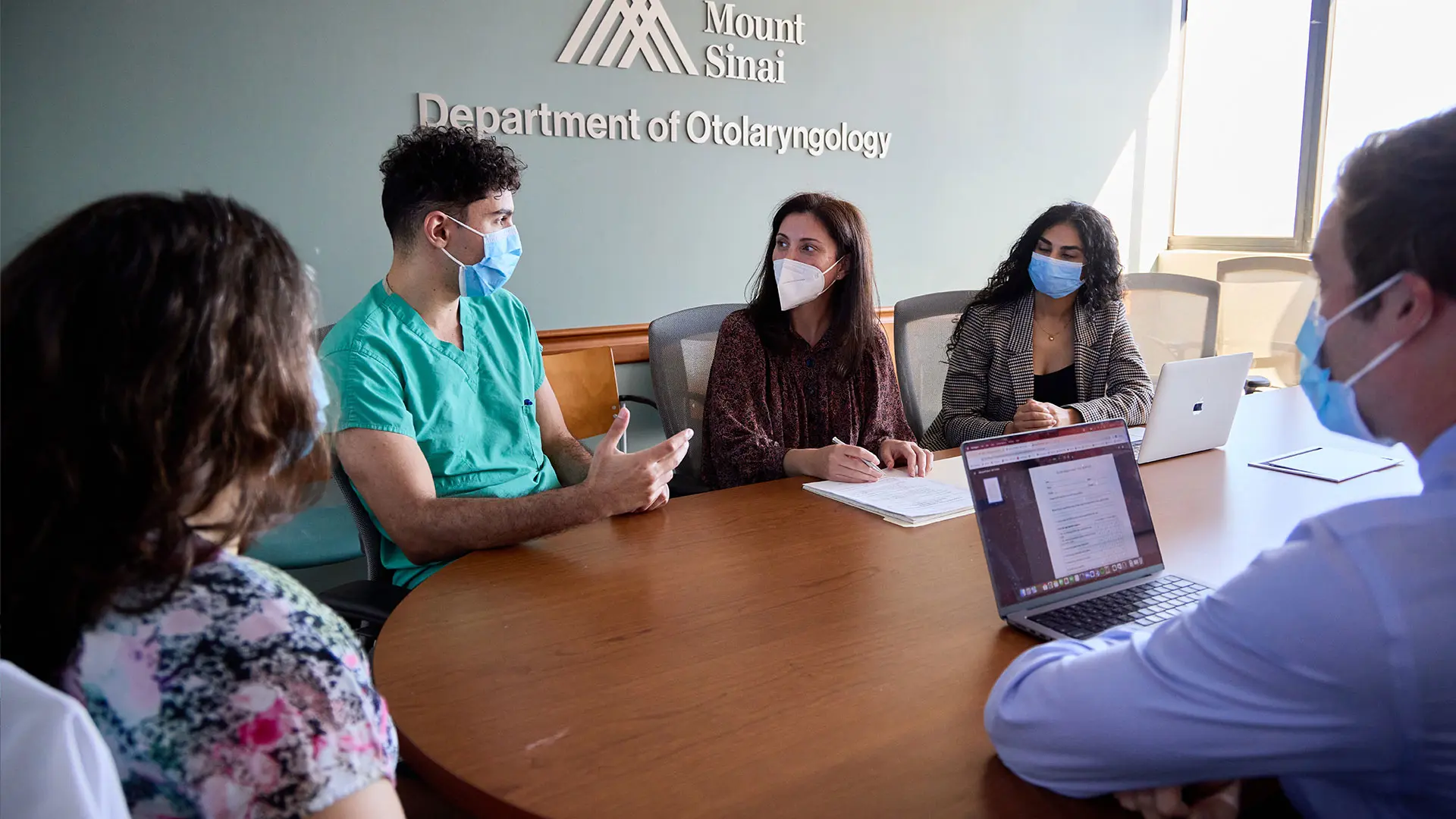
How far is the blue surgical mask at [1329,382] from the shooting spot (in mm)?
789

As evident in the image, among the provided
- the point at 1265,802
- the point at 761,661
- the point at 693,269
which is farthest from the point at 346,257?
the point at 1265,802

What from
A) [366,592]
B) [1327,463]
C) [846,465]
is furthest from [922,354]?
[366,592]

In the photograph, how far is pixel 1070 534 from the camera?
1213 mm

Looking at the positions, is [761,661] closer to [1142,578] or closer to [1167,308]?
[1142,578]

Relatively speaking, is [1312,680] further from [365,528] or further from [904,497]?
[365,528]

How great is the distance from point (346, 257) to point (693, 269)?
1.24 metres

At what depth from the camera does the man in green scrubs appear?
162 cm

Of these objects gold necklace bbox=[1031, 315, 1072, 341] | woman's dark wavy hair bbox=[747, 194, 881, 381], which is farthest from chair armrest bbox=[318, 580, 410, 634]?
gold necklace bbox=[1031, 315, 1072, 341]

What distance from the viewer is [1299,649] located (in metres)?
0.66

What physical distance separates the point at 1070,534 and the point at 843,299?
4.07ft

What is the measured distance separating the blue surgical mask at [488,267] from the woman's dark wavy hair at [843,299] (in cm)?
62

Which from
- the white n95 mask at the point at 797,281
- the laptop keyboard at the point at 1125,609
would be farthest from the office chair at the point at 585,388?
the laptop keyboard at the point at 1125,609

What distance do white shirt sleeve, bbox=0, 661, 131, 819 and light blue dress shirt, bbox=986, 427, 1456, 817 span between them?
27.9 inches

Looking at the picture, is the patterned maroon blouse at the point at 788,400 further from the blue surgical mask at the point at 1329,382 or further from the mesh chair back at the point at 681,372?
the blue surgical mask at the point at 1329,382
